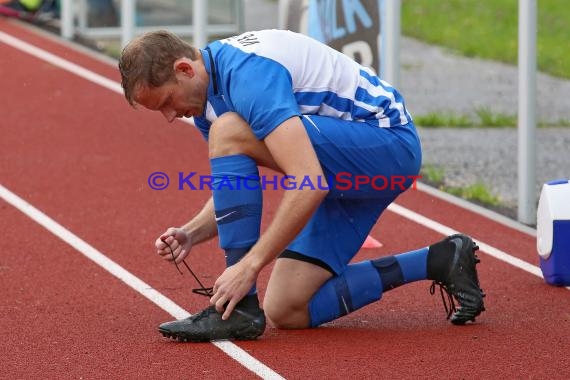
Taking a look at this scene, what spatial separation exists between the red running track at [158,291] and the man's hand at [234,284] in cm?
21

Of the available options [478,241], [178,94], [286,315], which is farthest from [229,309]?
[478,241]

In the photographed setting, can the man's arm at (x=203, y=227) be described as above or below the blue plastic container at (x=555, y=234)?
above

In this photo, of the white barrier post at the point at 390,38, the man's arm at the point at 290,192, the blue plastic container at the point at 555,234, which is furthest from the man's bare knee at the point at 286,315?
the white barrier post at the point at 390,38

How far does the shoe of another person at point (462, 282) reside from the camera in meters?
5.18

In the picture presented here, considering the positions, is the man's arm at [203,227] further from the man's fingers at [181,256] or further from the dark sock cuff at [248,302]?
the dark sock cuff at [248,302]

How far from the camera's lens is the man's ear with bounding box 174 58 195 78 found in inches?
185

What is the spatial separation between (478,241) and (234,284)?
252 centimetres

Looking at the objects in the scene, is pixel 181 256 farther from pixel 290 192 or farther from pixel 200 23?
pixel 200 23

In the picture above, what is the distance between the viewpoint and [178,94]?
4727mm

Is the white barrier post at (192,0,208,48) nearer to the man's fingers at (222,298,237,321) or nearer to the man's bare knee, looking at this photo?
the man's bare knee

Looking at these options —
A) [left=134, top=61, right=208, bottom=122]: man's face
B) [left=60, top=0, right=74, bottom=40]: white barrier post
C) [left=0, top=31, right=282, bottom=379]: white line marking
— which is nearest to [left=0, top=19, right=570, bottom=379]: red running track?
[left=0, top=31, right=282, bottom=379]: white line marking

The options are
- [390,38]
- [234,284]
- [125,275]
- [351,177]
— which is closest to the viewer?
[234,284]

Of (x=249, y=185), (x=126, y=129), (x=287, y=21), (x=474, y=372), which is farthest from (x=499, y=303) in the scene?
(x=126, y=129)

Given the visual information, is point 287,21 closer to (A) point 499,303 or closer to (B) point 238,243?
(A) point 499,303
